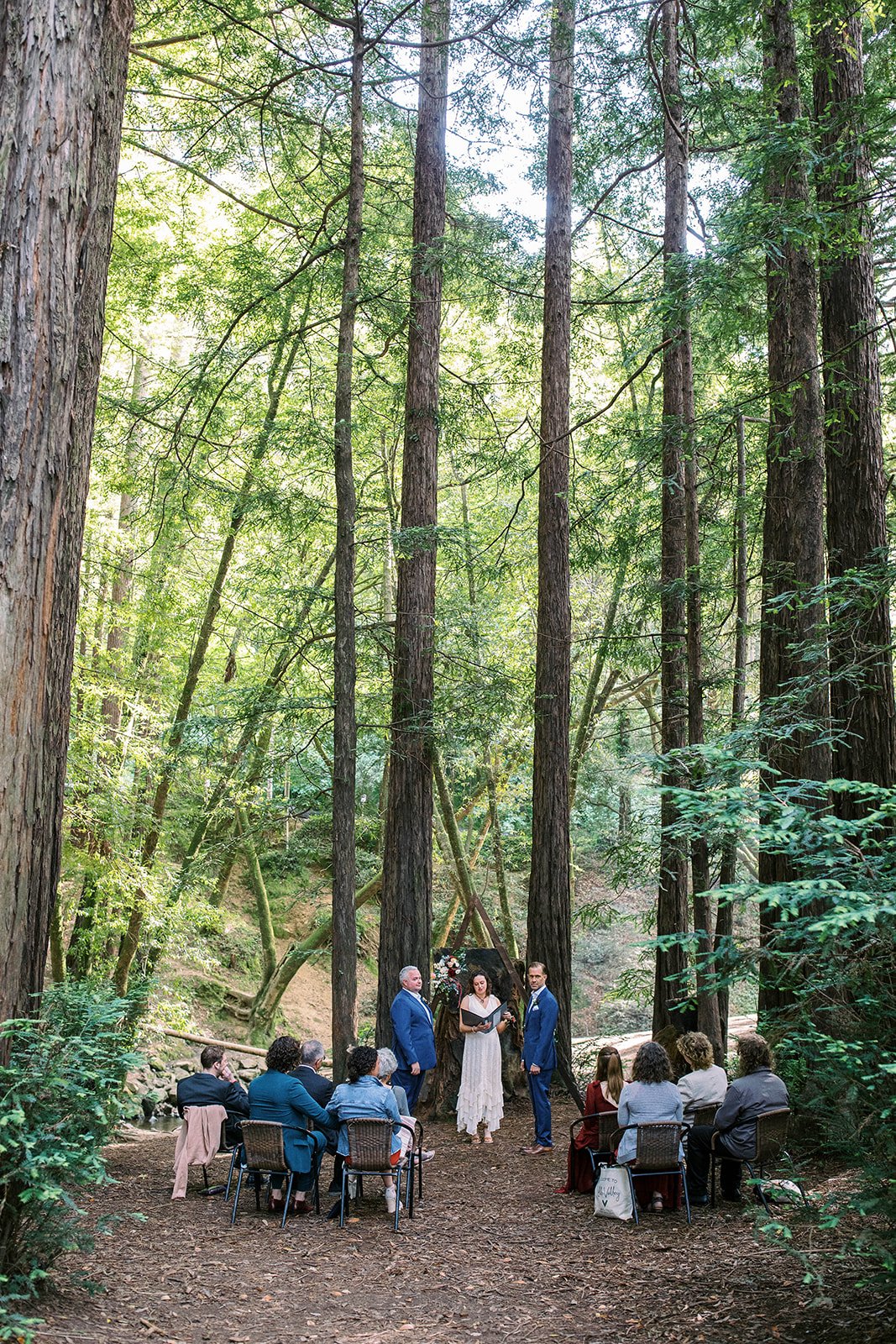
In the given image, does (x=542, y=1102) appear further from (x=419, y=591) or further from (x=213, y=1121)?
(x=419, y=591)

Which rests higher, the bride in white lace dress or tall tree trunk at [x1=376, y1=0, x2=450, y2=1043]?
tall tree trunk at [x1=376, y1=0, x2=450, y2=1043]

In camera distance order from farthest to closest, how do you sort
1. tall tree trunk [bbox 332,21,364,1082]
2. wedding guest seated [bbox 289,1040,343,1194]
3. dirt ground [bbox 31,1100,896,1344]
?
tall tree trunk [bbox 332,21,364,1082], wedding guest seated [bbox 289,1040,343,1194], dirt ground [bbox 31,1100,896,1344]

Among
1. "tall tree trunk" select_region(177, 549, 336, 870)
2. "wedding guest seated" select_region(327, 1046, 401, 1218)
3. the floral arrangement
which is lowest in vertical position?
"wedding guest seated" select_region(327, 1046, 401, 1218)

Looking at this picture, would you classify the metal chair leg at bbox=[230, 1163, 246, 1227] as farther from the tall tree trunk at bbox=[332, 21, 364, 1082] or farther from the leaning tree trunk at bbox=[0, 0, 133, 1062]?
the leaning tree trunk at bbox=[0, 0, 133, 1062]

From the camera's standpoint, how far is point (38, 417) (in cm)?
479

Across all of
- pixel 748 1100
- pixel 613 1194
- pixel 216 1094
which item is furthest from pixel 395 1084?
pixel 748 1100

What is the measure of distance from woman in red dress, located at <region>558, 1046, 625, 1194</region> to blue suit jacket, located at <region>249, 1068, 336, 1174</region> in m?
1.80

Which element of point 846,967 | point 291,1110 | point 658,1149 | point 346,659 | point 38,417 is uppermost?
point 38,417

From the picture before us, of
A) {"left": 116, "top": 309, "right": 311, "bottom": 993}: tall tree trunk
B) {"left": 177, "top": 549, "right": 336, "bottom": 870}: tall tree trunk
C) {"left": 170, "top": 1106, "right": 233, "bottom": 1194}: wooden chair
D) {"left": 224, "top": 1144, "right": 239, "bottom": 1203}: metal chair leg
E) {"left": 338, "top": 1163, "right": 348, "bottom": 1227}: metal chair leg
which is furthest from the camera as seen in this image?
{"left": 116, "top": 309, "right": 311, "bottom": 993}: tall tree trunk

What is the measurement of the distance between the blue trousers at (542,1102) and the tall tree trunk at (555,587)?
2044mm

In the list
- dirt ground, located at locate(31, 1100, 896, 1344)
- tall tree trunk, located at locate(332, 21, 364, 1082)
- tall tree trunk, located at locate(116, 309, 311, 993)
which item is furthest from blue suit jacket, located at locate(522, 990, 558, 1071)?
tall tree trunk, located at locate(116, 309, 311, 993)

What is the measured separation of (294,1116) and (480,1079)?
10.4ft

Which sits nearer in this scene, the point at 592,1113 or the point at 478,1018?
the point at 592,1113

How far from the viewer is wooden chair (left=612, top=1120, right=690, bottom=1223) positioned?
6.46 meters
